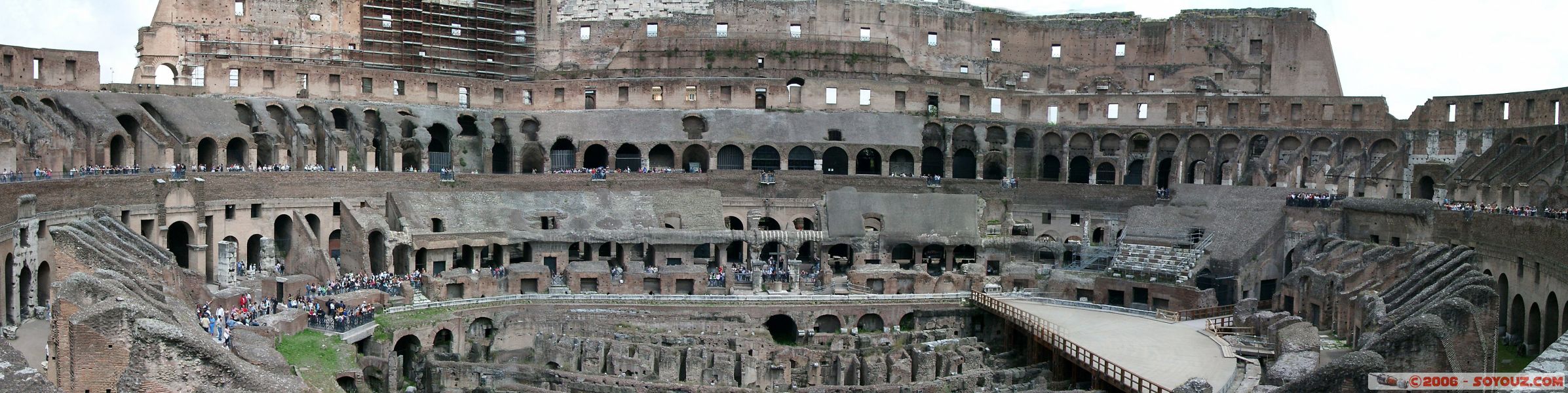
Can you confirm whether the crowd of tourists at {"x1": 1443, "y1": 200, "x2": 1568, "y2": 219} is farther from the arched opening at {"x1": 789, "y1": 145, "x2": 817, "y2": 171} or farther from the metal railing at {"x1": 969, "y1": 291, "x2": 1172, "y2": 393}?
the arched opening at {"x1": 789, "y1": 145, "x2": 817, "y2": 171}

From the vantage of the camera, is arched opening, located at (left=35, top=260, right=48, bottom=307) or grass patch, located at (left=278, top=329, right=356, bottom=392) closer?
grass patch, located at (left=278, top=329, right=356, bottom=392)

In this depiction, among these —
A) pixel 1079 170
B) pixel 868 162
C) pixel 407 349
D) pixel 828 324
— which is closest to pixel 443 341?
pixel 407 349

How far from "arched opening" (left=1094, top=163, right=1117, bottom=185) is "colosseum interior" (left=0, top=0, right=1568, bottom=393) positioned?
0.37 meters

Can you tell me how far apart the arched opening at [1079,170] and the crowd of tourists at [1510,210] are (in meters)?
17.1

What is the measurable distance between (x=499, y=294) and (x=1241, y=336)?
23564 mm

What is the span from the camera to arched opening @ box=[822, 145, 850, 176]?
183 feet

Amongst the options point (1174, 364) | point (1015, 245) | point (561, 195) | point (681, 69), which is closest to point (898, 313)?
point (1015, 245)

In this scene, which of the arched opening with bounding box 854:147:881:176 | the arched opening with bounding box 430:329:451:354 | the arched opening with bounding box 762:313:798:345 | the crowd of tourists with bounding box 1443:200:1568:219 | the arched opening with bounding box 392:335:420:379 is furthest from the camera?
the arched opening with bounding box 854:147:881:176

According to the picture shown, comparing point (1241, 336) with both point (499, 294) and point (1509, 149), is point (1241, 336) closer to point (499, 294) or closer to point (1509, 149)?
point (1509, 149)

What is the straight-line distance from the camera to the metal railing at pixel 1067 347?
94.8 ft

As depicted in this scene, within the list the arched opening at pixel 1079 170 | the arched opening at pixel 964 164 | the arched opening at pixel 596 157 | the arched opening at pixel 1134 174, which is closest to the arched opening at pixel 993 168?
the arched opening at pixel 964 164

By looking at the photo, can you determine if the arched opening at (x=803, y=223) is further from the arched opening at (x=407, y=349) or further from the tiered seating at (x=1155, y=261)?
the arched opening at (x=407, y=349)

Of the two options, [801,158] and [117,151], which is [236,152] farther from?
[801,158]

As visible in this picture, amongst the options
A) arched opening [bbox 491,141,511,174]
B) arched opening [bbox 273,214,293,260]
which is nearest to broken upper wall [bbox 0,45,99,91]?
arched opening [bbox 273,214,293,260]
